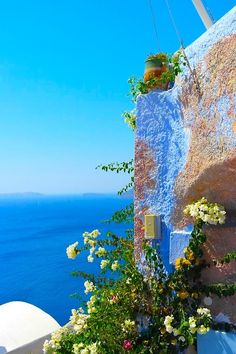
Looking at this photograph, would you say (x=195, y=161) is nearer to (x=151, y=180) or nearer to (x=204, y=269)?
(x=151, y=180)

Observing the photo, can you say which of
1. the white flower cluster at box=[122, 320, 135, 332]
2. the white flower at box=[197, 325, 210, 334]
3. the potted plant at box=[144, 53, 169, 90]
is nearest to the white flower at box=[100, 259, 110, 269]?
the white flower cluster at box=[122, 320, 135, 332]

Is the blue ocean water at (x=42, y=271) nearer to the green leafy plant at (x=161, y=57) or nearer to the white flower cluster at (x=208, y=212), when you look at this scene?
the green leafy plant at (x=161, y=57)

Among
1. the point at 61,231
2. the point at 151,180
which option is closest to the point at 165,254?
the point at 151,180

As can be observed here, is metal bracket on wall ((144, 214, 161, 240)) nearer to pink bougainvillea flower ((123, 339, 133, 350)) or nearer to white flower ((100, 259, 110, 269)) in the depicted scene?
white flower ((100, 259, 110, 269))

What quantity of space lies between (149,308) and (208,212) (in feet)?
4.15

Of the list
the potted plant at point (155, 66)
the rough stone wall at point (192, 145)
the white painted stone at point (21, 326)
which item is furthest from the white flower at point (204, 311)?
the white painted stone at point (21, 326)

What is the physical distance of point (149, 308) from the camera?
450 centimetres

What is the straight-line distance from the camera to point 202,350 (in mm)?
4238

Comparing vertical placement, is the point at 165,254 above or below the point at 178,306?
above

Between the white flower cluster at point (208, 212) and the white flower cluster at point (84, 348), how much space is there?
1710 mm

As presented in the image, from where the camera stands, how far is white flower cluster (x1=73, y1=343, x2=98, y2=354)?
437 centimetres

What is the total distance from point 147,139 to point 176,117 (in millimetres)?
438

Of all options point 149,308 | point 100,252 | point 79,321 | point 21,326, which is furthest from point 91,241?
point 21,326

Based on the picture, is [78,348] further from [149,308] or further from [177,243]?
[177,243]
